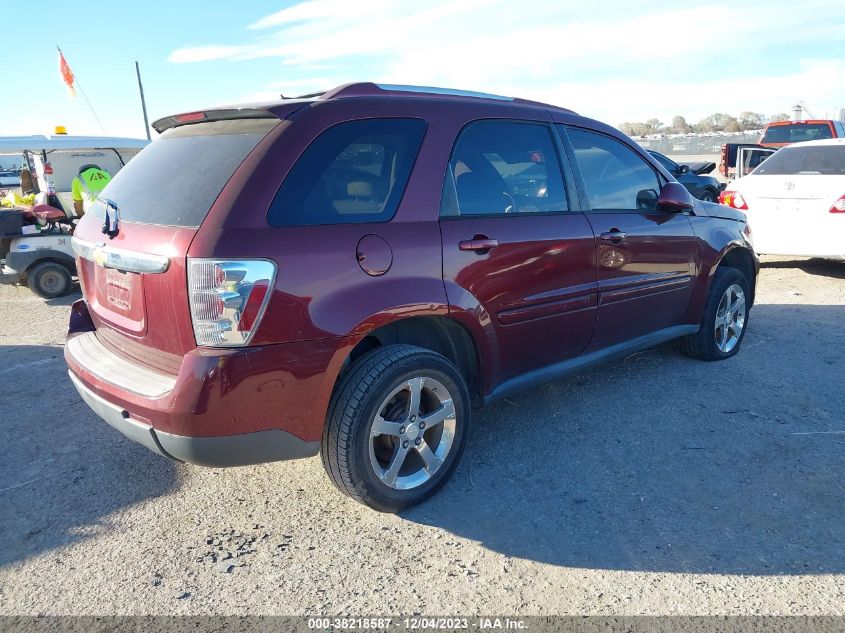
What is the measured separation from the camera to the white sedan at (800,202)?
7051mm

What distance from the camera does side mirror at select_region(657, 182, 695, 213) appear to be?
414 centimetres

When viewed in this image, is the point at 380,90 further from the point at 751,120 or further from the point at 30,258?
the point at 751,120

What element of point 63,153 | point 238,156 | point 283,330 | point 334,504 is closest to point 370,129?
point 238,156

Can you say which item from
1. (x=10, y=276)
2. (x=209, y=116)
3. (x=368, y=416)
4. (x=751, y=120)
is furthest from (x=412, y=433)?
(x=751, y=120)

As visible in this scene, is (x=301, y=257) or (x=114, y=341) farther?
(x=114, y=341)

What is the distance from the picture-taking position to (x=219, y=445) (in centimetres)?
247

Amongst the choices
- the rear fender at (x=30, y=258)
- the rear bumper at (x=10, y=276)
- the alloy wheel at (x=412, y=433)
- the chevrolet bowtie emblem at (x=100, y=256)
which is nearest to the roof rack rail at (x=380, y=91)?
the chevrolet bowtie emblem at (x=100, y=256)

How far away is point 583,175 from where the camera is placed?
148 inches

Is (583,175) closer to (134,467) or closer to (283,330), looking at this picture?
(283,330)

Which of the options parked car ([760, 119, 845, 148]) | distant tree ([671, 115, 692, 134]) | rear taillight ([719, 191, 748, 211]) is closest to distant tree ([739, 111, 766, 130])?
distant tree ([671, 115, 692, 134])

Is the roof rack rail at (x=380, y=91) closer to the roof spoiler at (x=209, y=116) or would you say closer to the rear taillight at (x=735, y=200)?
the roof spoiler at (x=209, y=116)

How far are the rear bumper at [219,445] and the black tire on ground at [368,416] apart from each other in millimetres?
126

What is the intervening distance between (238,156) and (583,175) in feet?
6.71

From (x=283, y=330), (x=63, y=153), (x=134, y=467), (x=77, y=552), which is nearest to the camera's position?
(x=283, y=330)
